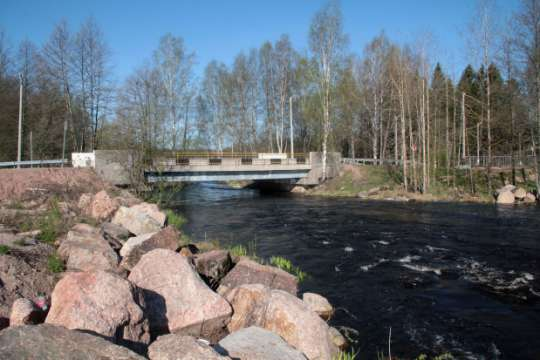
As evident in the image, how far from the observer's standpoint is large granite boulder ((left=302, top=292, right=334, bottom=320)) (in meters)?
7.48

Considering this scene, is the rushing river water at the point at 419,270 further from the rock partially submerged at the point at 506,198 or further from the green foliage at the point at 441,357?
the rock partially submerged at the point at 506,198

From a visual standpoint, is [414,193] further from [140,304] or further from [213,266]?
[140,304]

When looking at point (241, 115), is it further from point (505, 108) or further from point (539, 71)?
point (539, 71)

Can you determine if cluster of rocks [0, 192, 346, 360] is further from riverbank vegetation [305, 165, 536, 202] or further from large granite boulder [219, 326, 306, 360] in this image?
riverbank vegetation [305, 165, 536, 202]

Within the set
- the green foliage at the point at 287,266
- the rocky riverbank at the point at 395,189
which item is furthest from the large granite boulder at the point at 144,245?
the rocky riverbank at the point at 395,189

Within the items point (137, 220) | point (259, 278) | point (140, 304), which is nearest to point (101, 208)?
point (137, 220)

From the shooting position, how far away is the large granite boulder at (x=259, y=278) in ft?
25.8

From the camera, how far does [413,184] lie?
1192 inches

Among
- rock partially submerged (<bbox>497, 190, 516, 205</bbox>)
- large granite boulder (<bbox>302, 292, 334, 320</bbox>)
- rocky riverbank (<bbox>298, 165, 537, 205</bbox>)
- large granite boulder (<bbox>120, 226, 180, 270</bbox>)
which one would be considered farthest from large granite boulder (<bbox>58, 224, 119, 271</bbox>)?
rock partially submerged (<bbox>497, 190, 516, 205</bbox>)

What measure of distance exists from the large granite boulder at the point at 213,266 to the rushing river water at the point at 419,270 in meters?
2.15

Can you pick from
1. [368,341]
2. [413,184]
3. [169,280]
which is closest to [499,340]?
[368,341]

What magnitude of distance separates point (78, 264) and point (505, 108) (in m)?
36.3

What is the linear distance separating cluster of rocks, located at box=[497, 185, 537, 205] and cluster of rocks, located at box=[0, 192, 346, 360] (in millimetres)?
23163

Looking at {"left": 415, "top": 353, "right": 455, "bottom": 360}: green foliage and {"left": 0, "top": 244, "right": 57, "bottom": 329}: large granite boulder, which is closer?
{"left": 0, "top": 244, "right": 57, "bottom": 329}: large granite boulder
